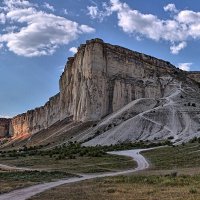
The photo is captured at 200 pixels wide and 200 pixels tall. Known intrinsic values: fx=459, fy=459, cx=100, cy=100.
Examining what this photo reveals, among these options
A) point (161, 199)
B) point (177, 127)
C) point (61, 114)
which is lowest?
point (161, 199)

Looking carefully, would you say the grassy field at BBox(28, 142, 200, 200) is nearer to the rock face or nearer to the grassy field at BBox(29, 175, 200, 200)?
the grassy field at BBox(29, 175, 200, 200)

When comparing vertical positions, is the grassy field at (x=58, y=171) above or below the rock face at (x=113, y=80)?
below

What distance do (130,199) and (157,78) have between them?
305 feet

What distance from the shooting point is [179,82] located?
357 feet

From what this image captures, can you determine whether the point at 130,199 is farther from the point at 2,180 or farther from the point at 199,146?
the point at 199,146

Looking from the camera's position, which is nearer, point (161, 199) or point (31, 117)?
point (161, 199)

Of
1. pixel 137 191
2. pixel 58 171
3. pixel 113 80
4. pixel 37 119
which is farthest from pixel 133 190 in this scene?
pixel 37 119

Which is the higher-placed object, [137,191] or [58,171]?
[58,171]

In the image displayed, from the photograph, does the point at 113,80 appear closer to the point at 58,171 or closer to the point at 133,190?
the point at 58,171

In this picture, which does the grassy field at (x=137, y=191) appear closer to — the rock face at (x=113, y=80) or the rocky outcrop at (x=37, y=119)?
the rock face at (x=113, y=80)

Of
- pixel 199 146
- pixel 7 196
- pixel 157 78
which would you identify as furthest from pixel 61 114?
pixel 7 196

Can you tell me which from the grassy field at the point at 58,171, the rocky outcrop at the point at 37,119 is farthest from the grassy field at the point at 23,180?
the rocky outcrop at the point at 37,119

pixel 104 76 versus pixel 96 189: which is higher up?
pixel 104 76

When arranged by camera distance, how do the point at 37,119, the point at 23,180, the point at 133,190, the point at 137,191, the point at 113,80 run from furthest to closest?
the point at 37,119 < the point at 113,80 < the point at 23,180 < the point at 133,190 < the point at 137,191
